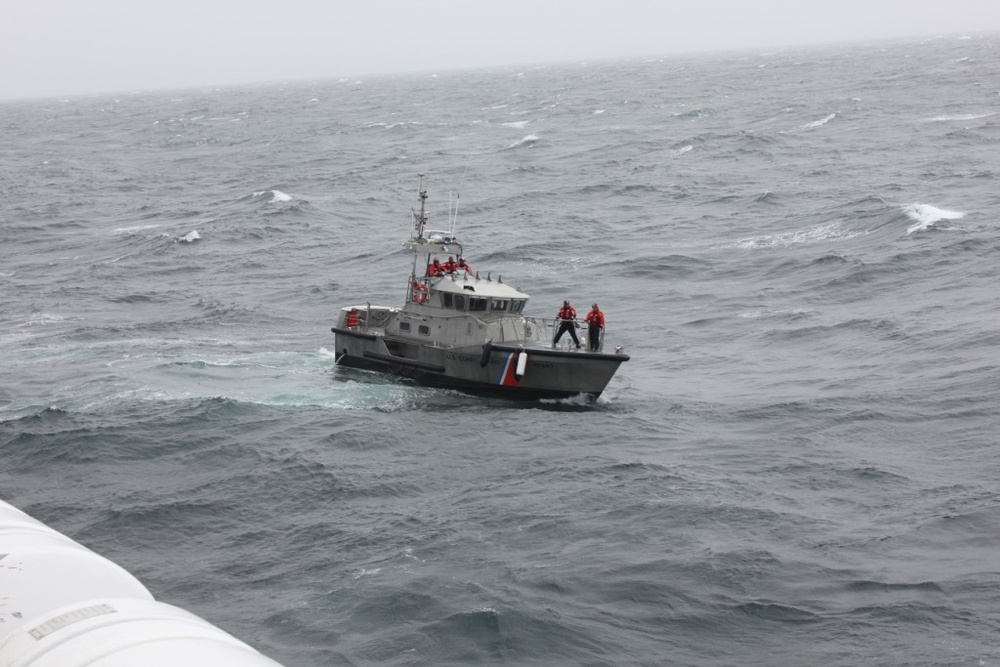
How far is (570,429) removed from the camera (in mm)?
30406

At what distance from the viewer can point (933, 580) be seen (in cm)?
1995

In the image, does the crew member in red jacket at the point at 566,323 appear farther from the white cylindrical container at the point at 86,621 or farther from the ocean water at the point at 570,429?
the white cylindrical container at the point at 86,621

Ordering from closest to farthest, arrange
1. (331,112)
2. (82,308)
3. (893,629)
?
(893,629)
(82,308)
(331,112)

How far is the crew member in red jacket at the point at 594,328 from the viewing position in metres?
32.7

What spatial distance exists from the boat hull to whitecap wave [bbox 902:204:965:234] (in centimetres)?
2398

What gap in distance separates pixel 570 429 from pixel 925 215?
29729mm

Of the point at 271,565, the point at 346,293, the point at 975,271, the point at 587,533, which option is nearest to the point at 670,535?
the point at 587,533

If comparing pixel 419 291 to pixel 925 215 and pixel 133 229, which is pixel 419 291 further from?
pixel 133 229

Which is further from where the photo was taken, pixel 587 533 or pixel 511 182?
pixel 511 182

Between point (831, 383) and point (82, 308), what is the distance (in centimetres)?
3257

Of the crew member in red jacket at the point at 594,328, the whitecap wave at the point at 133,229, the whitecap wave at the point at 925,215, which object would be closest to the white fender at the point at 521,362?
the crew member in red jacket at the point at 594,328

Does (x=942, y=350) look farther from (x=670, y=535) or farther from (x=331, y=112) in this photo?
(x=331, y=112)

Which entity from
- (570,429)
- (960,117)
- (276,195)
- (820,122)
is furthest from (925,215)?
(820,122)

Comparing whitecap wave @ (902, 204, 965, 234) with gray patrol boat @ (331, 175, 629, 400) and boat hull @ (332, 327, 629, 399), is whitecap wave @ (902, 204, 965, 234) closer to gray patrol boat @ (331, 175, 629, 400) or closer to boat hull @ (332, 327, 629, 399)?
gray patrol boat @ (331, 175, 629, 400)
